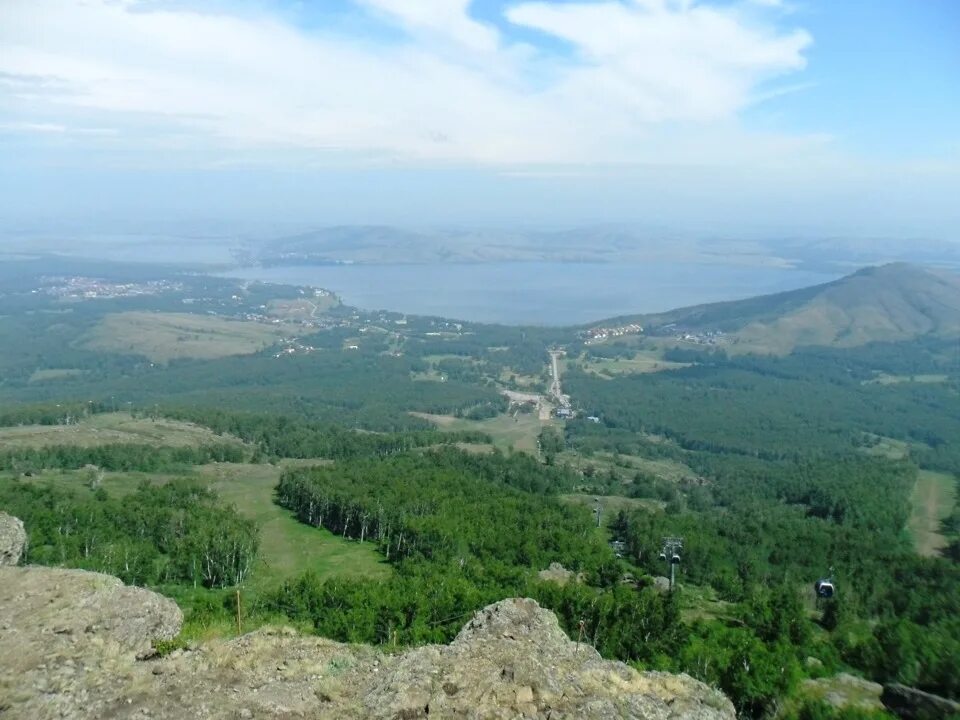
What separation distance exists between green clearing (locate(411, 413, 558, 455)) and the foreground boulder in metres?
80.8

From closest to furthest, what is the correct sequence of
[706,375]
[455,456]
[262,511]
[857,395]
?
[262,511], [455,456], [857,395], [706,375]

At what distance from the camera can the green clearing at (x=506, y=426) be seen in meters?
104

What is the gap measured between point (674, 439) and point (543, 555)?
66.6 meters

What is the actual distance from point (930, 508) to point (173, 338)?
524 ft

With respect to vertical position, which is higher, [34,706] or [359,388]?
[34,706]

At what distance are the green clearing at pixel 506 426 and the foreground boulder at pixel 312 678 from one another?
265 ft

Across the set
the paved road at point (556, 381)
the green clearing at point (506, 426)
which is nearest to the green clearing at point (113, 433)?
the green clearing at point (506, 426)

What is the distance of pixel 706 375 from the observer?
486ft

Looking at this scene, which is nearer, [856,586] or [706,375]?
[856,586]

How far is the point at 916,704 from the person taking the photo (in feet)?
75.5

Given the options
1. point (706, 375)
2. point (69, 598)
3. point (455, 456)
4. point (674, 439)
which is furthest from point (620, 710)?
point (706, 375)

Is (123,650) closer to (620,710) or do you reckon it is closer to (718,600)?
(620,710)

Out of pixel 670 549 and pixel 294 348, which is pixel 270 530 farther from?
pixel 294 348

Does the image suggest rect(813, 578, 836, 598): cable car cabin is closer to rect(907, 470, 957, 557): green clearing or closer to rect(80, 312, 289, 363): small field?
rect(907, 470, 957, 557): green clearing
